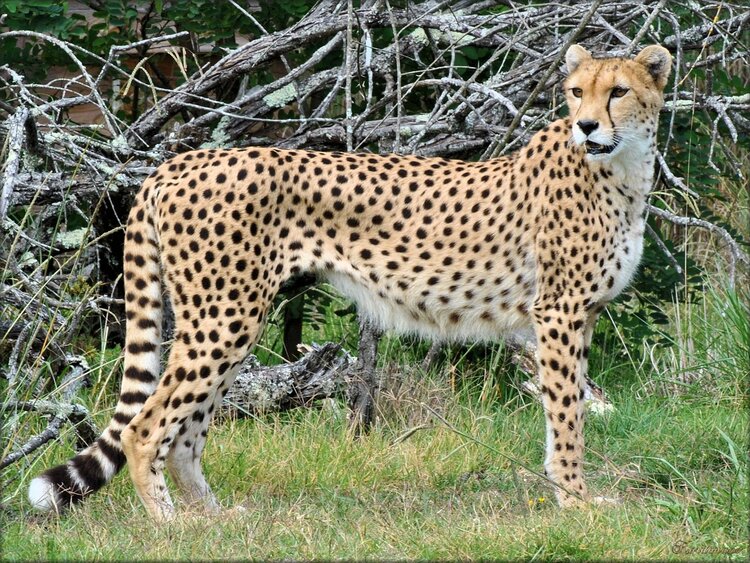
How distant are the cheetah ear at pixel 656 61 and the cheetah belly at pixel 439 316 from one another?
96 cm

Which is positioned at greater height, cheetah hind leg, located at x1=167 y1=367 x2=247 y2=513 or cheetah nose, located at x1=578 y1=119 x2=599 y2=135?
cheetah nose, located at x1=578 y1=119 x2=599 y2=135

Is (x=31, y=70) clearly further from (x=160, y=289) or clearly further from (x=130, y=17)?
(x=160, y=289)

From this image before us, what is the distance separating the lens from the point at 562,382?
4.11 m

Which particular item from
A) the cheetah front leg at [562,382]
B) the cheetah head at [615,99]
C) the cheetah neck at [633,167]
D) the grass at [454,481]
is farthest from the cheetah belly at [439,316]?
the cheetah head at [615,99]

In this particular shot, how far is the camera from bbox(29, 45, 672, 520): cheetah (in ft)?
12.9

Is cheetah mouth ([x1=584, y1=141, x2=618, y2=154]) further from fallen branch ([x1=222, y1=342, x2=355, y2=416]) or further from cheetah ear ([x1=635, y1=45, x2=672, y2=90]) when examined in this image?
fallen branch ([x1=222, y1=342, x2=355, y2=416])

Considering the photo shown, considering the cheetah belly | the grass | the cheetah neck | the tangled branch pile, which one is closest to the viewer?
the grass

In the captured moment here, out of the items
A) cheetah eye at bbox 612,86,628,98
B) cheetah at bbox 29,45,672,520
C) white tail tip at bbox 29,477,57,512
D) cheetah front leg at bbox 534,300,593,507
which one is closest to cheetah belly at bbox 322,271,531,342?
cheetah at bbox 29,45,672,520

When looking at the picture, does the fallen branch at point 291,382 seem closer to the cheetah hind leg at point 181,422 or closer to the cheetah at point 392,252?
the cheetah at point 392,252

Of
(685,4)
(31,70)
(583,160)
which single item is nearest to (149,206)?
(583,160)

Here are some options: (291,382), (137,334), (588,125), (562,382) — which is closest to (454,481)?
(562,382)

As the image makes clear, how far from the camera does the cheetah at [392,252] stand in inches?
155

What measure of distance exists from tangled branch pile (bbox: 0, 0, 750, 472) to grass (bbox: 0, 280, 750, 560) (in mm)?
623

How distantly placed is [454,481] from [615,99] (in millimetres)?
1549
